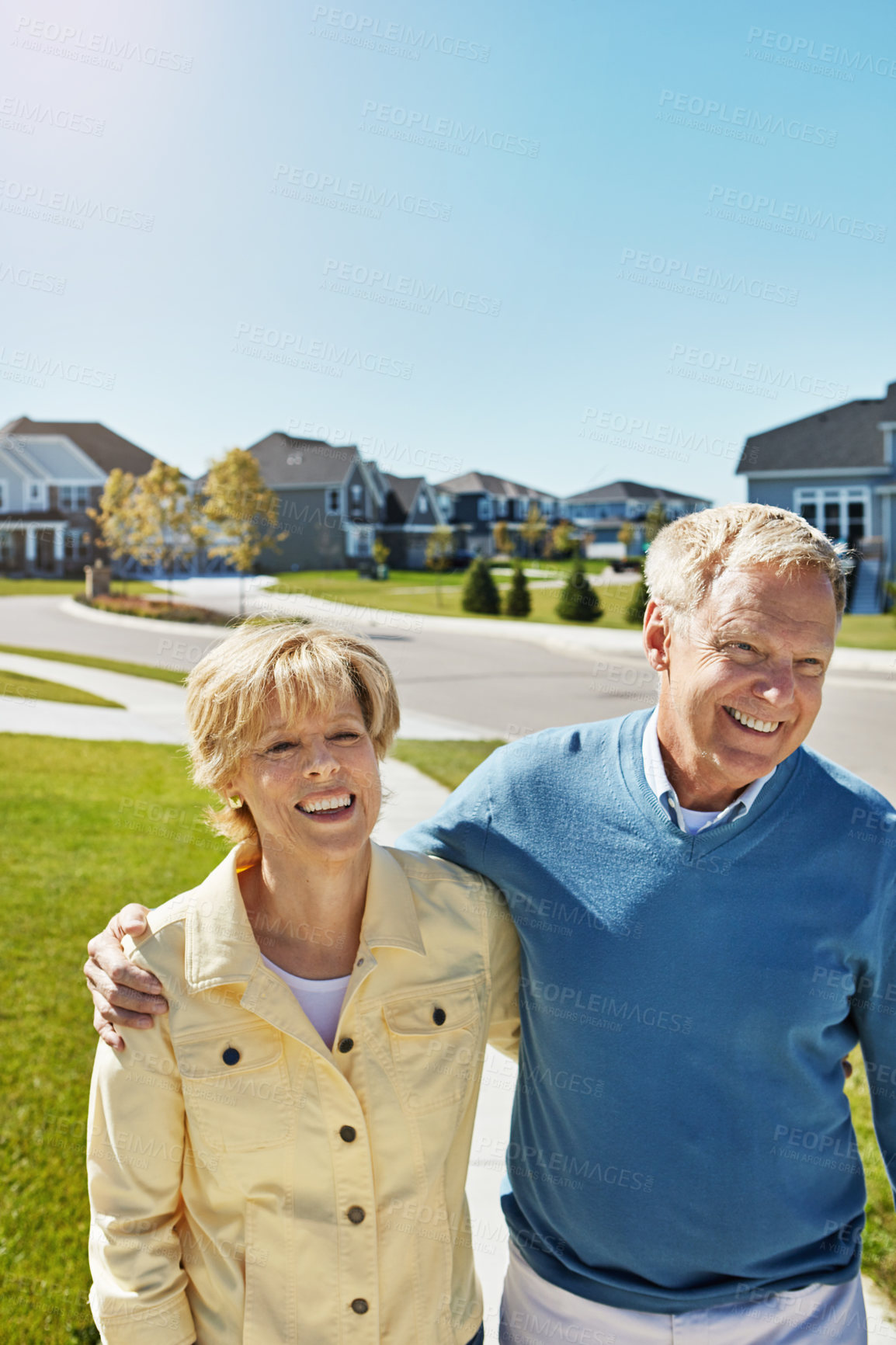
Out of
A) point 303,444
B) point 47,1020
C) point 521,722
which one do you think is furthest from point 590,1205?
point 303,444

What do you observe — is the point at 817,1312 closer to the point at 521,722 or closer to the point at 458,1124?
the point at 458,1124

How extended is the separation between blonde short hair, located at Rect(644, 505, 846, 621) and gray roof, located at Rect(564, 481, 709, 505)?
7491 cm

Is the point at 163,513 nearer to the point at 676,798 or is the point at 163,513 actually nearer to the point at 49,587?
the point at 49,587

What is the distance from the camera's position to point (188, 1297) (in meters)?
2.02

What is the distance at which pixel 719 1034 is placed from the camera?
2.04 m

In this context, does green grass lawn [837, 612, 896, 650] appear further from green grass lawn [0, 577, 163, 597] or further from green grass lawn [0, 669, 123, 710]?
green grass lawn [0, 577, 163, 597]

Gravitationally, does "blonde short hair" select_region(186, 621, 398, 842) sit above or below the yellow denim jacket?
above

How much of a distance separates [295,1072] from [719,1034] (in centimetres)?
90

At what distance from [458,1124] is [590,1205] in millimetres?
352

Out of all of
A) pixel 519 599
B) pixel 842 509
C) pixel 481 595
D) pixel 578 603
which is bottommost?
pixel 578 603

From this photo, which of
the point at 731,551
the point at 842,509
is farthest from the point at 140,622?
the point at 731,551

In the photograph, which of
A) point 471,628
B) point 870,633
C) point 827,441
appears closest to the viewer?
point 870,633

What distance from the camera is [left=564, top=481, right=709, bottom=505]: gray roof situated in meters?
75.2

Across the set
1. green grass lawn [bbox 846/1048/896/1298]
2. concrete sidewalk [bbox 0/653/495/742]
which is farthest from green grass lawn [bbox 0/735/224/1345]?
green grass lawn [bbox 846/1048/896/1298]
